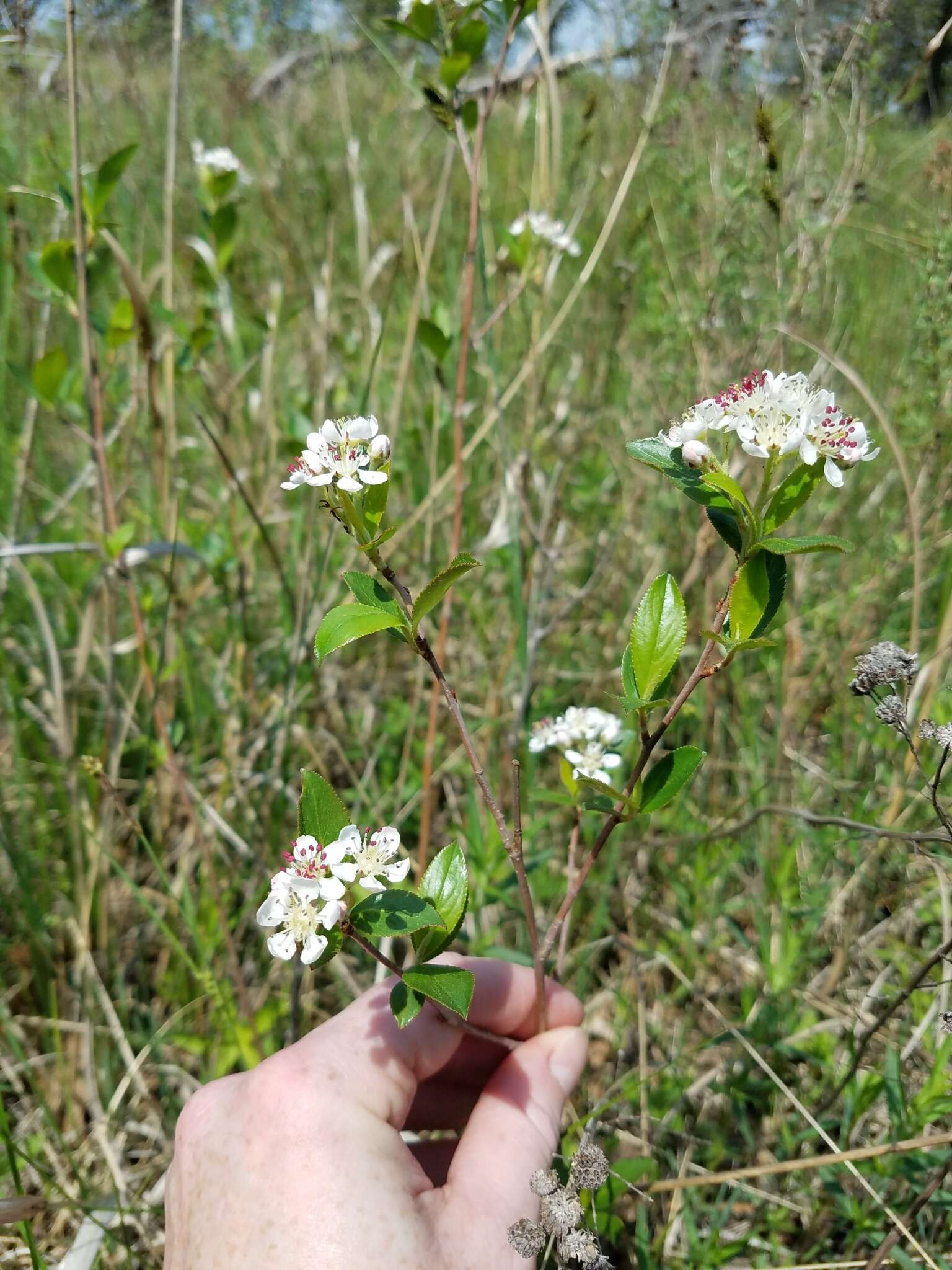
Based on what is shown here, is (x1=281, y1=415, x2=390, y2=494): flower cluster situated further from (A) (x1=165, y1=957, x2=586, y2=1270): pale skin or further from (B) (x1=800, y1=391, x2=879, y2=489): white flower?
(A) (x1=165, y1=957, x2=586, y2=1270): pale skin

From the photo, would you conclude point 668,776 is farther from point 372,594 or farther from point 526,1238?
point 526,1238

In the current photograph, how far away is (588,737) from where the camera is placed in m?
1.29

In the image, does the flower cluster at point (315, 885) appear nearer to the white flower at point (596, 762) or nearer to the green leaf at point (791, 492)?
the white flower at point (596, 762)

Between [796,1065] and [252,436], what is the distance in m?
2.18

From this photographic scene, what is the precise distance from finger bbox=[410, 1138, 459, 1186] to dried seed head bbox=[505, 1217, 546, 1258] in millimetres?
406

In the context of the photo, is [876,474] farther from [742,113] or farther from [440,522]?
[440,522]

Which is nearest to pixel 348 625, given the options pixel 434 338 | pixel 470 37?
pixel 434 338

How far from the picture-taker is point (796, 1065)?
154 cm

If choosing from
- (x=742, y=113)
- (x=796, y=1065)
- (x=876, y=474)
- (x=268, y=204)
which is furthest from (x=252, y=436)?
(x=796, y=1065)

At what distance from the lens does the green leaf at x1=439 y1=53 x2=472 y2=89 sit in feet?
4.13

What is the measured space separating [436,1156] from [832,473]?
1.14 meters

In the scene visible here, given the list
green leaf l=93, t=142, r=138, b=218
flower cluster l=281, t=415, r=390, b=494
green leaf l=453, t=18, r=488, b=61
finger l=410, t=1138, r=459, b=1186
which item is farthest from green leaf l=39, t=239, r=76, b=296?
finger l=410, t=1138, r=459, b=1186

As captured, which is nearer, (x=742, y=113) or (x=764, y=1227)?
(x=764, y=1227)

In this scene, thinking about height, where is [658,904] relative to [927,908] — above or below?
below
